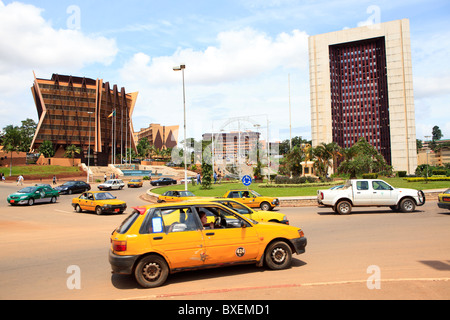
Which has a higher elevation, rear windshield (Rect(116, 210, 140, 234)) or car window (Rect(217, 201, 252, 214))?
rear windshield (Rect(116, 210, 140, 234))

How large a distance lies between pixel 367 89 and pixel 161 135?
10854 centimetres

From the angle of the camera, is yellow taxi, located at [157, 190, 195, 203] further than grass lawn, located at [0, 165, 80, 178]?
No

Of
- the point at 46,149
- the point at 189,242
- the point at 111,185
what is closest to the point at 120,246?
the point at 189,242

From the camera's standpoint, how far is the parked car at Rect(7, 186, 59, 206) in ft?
80.3

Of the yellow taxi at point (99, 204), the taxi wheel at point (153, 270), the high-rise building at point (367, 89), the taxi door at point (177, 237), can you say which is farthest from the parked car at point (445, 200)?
the high-rise building at point (367, 89)

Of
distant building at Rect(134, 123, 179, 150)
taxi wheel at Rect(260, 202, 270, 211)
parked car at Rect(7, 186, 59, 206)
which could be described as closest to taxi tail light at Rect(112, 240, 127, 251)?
taxi wheel at Rect(260, 202, 270, 211)

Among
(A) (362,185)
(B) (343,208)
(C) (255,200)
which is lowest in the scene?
(B) (343,208)

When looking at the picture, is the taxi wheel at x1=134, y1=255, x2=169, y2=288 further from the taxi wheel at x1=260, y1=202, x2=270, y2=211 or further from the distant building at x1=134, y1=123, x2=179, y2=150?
the distant building at x1=134, y1=123, x2=179, y2=150

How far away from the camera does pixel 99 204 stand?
20250 millimetres

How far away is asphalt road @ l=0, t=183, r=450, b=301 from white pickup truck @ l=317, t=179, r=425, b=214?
481 centimetres

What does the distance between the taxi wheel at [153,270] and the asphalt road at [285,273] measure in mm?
176

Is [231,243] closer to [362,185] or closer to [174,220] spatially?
[174,220]
